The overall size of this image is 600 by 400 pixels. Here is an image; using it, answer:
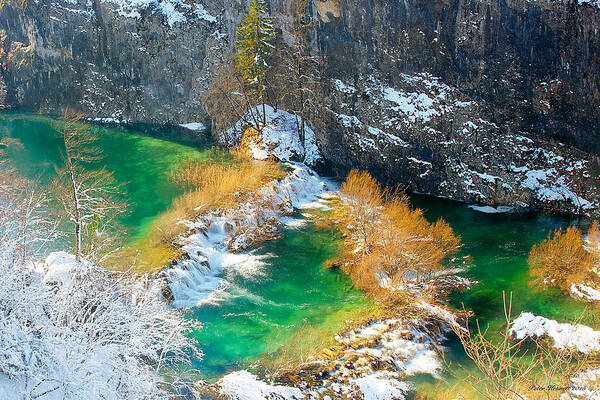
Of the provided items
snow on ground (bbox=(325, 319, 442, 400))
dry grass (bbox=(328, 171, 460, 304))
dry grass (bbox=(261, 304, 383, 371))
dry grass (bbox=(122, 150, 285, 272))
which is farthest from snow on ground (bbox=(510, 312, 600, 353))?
dry grass (bbox=(122, 150, 285, 272))

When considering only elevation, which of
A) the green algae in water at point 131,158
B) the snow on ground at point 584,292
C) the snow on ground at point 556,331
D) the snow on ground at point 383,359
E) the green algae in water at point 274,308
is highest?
the snow on ground at point 584,292

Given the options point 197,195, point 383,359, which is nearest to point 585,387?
point 383,359

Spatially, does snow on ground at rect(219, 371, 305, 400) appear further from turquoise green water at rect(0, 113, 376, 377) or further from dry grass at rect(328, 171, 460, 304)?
dry grass at rect(328, 171, 460, 304)

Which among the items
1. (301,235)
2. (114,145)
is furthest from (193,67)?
(301,235)

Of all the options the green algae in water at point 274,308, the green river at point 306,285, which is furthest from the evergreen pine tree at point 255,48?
the green algae in water at point 274,308

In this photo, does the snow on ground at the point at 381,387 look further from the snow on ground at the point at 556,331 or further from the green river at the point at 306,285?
the snow on ground at the point at 556,331

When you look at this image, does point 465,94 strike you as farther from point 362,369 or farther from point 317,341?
point 362,369
